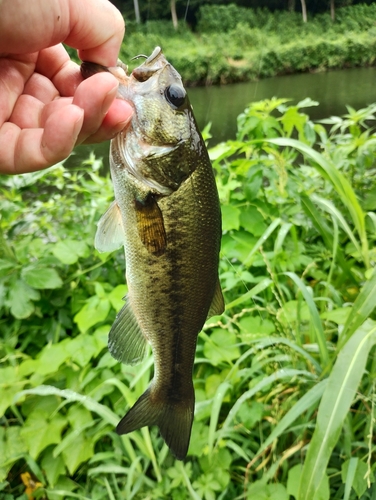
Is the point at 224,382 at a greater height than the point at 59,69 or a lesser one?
lesser

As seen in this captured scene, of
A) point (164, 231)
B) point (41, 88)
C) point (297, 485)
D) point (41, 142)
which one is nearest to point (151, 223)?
point (164, 231)

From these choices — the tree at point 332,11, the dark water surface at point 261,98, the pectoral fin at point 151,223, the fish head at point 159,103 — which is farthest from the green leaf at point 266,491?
the tree at point 332,11

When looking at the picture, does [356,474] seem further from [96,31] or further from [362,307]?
[96,31]

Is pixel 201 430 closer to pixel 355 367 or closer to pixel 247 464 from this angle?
pixel 247 464

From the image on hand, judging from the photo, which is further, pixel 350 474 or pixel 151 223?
pixel 350 474

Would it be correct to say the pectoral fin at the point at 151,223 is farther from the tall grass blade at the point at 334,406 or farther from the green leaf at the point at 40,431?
the green leaf at the point at 40,431

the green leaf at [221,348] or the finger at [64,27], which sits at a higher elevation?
the finger at [64,27]

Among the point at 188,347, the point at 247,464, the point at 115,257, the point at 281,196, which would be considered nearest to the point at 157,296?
the point at 188,347
